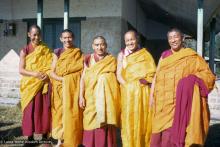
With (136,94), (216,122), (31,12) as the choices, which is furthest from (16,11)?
(136,94)

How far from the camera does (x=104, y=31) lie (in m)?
10.3

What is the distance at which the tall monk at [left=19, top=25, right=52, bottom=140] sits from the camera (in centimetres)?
515

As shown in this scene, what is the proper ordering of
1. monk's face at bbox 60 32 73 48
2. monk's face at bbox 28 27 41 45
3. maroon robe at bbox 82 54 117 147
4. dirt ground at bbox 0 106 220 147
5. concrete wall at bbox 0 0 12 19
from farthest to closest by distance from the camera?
concrete wall at bbox 0 0 12 19 → dirt ground at bbox 0 106 220 147 → monk's face at bbox 28 27 41 45 → monk's face at bbox 60 32 73 48 → maroon robe at bbox 82 54 117 147

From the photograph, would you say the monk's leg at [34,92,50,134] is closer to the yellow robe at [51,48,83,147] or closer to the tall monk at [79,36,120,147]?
the yellow robe at [51,48,83,147]

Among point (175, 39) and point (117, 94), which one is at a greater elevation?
point (175, 39)

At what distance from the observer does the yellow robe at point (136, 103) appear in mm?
4309

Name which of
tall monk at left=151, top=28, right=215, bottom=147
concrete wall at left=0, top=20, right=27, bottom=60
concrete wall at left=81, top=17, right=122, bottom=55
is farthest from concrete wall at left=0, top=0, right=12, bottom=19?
tall monk at left=151, top=28, right=215, bottom=147

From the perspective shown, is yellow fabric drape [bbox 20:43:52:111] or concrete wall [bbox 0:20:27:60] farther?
concrete wall [bbox 0:20:27:60]

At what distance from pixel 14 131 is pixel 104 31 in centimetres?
478

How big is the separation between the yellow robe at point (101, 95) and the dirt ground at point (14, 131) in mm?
1202

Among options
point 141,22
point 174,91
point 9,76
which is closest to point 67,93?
point 174,91

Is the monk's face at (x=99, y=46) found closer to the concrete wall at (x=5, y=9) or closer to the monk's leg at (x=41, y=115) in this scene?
the monk's leg at (x=41, y=115)

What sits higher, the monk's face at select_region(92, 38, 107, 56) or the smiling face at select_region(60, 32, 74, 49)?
the smiling face at select_region(60, 32, 74, 49)

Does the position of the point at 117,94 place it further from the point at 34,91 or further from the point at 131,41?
the point at 34,91
